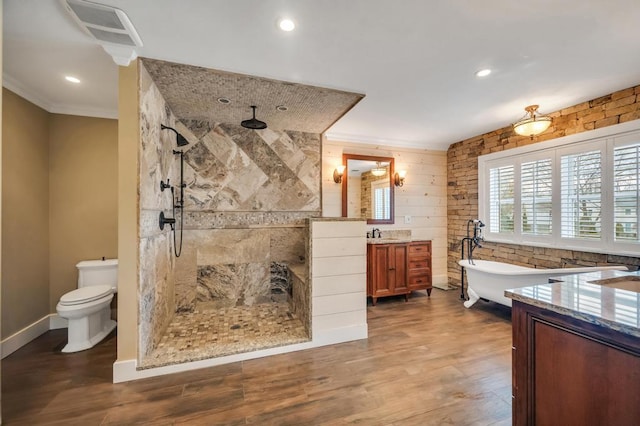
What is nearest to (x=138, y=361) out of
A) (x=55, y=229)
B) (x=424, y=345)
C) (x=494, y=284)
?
(x=55, y=229)

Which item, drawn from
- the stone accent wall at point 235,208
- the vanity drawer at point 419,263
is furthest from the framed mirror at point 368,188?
the vanity drawer at point 419,263

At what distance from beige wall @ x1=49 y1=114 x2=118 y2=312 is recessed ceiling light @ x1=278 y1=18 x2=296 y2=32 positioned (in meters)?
2.61

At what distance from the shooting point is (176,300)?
127 inches

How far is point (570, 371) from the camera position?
109 cm

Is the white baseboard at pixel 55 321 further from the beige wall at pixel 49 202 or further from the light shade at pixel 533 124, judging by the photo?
the light shade at pixel 533 124

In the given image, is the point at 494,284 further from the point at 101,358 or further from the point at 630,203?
the point at 101,358

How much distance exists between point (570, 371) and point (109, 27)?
320cm

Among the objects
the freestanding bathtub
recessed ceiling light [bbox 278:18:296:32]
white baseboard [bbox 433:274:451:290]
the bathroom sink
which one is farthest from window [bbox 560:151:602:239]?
recessed ceiling light [bbox 278:18:296:32]

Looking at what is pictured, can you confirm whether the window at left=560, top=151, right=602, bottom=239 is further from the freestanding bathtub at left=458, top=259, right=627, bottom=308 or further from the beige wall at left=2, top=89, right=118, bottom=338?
the beige wall at left=2, top=89, right=118, bottom=338

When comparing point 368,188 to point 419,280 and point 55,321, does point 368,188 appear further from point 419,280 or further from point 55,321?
point 55,321

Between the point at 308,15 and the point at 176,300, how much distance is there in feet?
10.9

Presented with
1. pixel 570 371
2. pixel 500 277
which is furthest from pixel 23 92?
pixel 500 277

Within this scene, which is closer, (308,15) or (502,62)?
(308,15)

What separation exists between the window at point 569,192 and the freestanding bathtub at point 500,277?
1.30 ft
